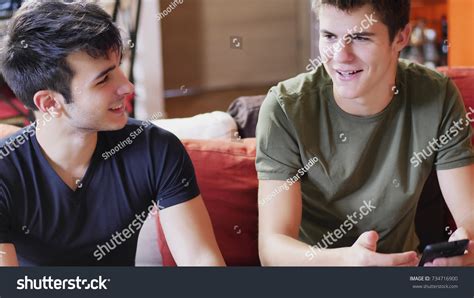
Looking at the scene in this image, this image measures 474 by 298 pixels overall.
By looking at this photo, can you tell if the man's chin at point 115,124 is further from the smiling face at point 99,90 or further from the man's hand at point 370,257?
the man's hand at point 370,257

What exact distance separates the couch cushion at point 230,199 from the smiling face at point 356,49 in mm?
241

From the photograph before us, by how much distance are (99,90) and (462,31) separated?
81 centimetres

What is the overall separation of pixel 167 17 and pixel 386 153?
1.52 ft

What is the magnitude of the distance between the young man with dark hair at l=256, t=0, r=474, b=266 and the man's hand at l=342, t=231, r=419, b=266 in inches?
3.4

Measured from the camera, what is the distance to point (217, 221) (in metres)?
1.24

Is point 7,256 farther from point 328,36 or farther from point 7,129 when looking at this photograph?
point 328,36

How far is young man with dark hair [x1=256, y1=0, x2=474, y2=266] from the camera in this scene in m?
1.09

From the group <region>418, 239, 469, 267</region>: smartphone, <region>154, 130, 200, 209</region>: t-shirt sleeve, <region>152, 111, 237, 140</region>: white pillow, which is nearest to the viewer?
<region>418, 239, 469, 267</region>: smartphone

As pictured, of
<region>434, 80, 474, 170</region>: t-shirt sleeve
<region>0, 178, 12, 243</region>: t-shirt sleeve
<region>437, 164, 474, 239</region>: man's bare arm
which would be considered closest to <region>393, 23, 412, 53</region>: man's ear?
<region>434, 80, 474, 170</region>: t-shirt sleeve

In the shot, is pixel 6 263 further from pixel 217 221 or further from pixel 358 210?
pixel 358 210

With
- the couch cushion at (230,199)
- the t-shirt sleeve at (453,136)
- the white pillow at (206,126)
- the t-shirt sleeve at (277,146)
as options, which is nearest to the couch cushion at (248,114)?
the white pillow at (206,126)

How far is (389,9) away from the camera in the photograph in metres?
1.08

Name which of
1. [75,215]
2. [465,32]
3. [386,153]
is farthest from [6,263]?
[465,32]

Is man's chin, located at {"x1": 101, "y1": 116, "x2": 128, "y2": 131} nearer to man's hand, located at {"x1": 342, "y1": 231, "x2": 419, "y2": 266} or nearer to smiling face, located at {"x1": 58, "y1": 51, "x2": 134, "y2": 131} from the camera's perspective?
smiling face, located at {"x1": 58, "y1": 51, "x2": 134, "y2": 131}
